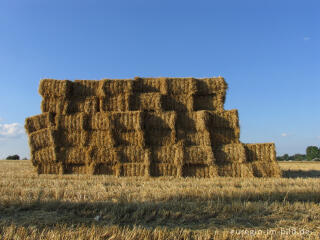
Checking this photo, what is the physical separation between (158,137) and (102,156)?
238cm

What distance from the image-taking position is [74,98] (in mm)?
10977

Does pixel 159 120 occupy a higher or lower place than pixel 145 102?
lower

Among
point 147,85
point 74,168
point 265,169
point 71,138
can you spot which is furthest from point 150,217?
point 147,85

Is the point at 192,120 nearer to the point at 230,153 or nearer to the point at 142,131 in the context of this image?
the point at 230,153

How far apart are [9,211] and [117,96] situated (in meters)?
7.01

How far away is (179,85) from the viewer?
10953 mm

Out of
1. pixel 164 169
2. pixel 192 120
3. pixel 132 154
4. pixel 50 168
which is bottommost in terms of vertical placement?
pixel 164 169

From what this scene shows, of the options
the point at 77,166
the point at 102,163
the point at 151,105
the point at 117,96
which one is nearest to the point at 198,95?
the point at 151,105

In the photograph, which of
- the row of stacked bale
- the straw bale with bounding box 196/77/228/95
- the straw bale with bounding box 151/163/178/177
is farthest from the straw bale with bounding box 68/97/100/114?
the straw bale with bounding box 196/77/228/95

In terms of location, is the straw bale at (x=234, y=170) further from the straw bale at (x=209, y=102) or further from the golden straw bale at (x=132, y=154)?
the golden straw bale at (x=132, y=154)

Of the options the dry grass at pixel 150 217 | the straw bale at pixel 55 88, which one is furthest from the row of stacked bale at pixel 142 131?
the dry grass at pixel 150 217

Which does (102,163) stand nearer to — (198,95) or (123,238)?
(198,95)

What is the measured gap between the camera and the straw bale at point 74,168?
10.4m

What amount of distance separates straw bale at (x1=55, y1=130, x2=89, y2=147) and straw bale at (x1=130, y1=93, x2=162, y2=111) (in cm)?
231
